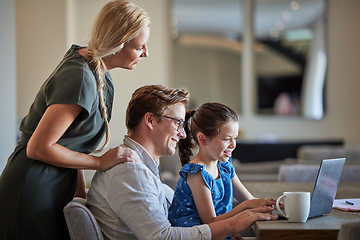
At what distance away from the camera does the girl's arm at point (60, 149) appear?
1.60m

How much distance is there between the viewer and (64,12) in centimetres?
632

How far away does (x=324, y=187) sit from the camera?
166 centimetres

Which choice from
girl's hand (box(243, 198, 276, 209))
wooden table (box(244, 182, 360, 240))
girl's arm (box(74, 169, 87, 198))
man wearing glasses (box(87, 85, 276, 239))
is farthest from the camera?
girl's arm (box(74, 169, 87, 198))

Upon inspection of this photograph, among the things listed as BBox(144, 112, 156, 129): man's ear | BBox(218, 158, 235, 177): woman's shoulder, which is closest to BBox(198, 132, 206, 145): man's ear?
BBox(218, 158, 235, 177): woman's shoulder

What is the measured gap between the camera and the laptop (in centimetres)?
160

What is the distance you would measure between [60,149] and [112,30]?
42 centimetres

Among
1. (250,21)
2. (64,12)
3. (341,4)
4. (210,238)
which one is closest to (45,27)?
(64,12)

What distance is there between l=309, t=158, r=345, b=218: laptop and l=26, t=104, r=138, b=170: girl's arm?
57 cm

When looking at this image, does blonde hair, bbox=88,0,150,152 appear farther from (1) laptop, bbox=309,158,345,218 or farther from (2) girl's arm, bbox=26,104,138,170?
(1) laptop, bbox=309,158,345,218

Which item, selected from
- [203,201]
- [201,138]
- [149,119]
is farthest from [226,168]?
[149,119]

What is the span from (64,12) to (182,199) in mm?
4956

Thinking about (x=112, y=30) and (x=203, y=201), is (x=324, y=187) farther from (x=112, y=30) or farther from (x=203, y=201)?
(x=112, y=30)

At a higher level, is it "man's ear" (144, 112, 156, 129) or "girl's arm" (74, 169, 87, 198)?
"man's ear" (144, 112, 156, 129)

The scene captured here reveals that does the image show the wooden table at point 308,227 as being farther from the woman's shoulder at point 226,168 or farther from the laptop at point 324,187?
the woman's shoulder at point 226,168
